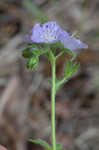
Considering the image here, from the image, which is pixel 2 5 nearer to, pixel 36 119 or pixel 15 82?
pixel 15 82

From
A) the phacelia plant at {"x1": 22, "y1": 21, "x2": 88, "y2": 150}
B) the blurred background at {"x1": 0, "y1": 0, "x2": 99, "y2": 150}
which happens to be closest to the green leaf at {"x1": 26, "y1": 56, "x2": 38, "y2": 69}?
the phacelia plant at {"x1": 22, "y1": 21, "x2": 88, "y2": 150}

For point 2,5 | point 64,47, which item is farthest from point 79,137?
point 2,5

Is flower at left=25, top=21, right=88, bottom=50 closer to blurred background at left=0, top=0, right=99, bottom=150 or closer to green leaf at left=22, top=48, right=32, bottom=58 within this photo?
green leaf at left=22, top=48, right=32, bottom=58

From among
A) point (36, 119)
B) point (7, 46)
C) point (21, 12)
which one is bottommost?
point (36, 119)

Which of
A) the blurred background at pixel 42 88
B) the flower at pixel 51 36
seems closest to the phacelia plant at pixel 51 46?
the flower at pixel 51 36

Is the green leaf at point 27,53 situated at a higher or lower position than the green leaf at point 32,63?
higher

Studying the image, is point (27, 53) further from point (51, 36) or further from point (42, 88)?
point (42, 88)

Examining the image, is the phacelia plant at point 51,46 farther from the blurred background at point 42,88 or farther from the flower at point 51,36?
the blurred background at point 42,88
